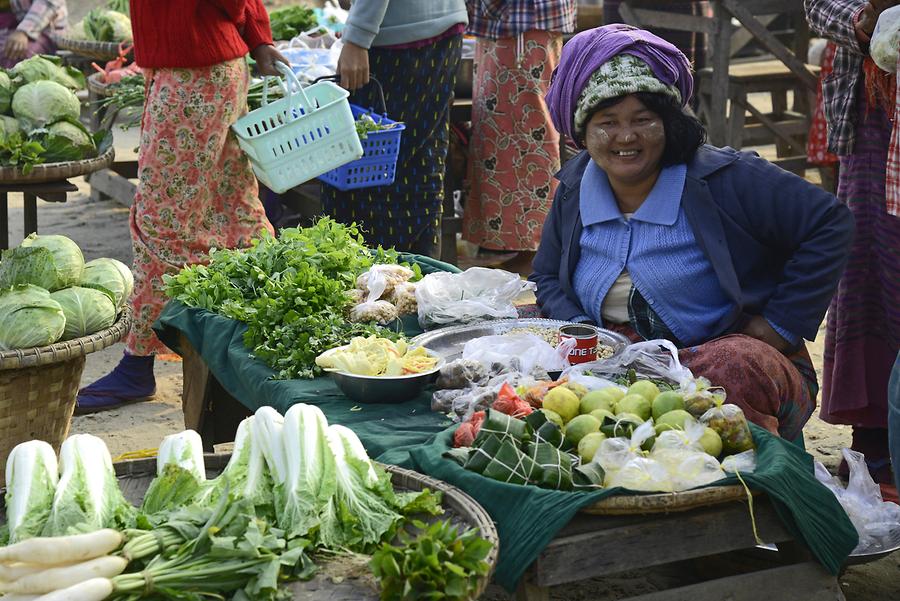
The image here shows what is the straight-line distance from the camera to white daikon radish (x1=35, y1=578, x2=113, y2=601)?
191 cm

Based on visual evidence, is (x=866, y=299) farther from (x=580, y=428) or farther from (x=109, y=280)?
(x=109, y=280)

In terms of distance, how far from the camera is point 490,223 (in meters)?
6.75

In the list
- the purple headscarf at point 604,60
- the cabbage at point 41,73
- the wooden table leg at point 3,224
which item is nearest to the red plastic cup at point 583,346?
the purple headscarf at point 604,60

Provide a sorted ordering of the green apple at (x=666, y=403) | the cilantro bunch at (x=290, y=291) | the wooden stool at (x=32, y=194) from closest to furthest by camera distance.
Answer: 1. the green apple at (x=666, y=403)
2. the cilantro bunch at (x=290, y=291)
3. the wooden stool at (x=32, y=194)

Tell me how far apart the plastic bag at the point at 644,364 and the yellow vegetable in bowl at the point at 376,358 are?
0.41 m

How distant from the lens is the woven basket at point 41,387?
362 cm

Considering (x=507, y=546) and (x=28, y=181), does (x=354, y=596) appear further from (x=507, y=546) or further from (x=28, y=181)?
(x=28, y=181)

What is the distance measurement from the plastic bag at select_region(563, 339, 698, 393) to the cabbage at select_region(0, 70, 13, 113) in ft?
13.5

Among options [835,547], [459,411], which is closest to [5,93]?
[459,411]

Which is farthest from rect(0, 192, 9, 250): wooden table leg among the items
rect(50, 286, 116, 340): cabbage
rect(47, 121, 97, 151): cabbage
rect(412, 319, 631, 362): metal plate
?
rect(412, 319, 631, 362): metal plate

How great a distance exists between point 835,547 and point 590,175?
4.82ft

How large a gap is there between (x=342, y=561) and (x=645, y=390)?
0.90 m

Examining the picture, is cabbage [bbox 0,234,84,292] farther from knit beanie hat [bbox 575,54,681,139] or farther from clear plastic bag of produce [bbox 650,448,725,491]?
clear plastic bag of produce [bbox 650,448,725,491]

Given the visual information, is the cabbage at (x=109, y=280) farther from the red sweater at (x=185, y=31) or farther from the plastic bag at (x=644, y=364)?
the plastic bag at (x=644, y=364)
